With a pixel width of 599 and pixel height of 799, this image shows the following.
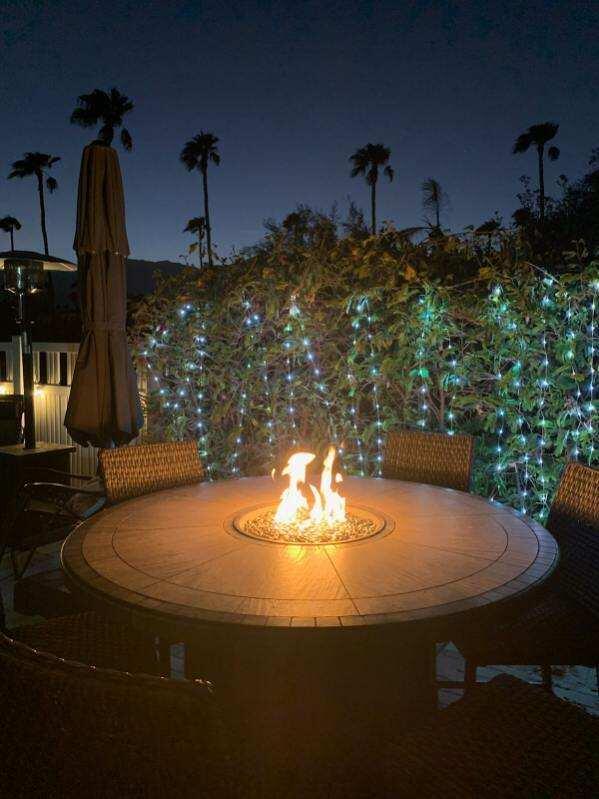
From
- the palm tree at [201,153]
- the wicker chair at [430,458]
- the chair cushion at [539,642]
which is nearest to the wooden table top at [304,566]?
the chair cushion at [539,642]

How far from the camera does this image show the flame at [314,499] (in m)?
2.14

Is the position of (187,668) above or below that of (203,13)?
below

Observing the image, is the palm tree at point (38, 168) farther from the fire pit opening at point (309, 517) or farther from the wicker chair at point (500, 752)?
the wicker chair at point (500, 752)

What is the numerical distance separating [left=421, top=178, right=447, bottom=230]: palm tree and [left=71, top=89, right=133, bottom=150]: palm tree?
12.1 meters

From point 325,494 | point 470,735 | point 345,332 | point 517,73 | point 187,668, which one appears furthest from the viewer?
point 517,73

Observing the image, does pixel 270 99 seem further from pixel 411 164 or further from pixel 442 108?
pixel 411 164

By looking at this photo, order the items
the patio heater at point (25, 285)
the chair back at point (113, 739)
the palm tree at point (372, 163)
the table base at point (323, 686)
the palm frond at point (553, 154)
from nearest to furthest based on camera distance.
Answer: the chair back at point (113, 739), the table base at point (323, 686), the patio heater at point (25, 285), the palm frond at point (553, 154), the palm tree at point (372, 163)

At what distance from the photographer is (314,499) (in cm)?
213

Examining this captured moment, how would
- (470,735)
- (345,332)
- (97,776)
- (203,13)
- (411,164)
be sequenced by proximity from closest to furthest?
(97,776) < (470,735) < (345,332) < (203,13) < (411,164)

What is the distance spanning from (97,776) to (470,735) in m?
0.86

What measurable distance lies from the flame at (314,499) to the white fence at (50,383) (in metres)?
4.40

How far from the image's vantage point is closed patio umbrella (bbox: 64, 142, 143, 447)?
10.5ft

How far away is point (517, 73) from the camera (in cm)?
677

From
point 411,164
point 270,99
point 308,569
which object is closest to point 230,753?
point 308,569
